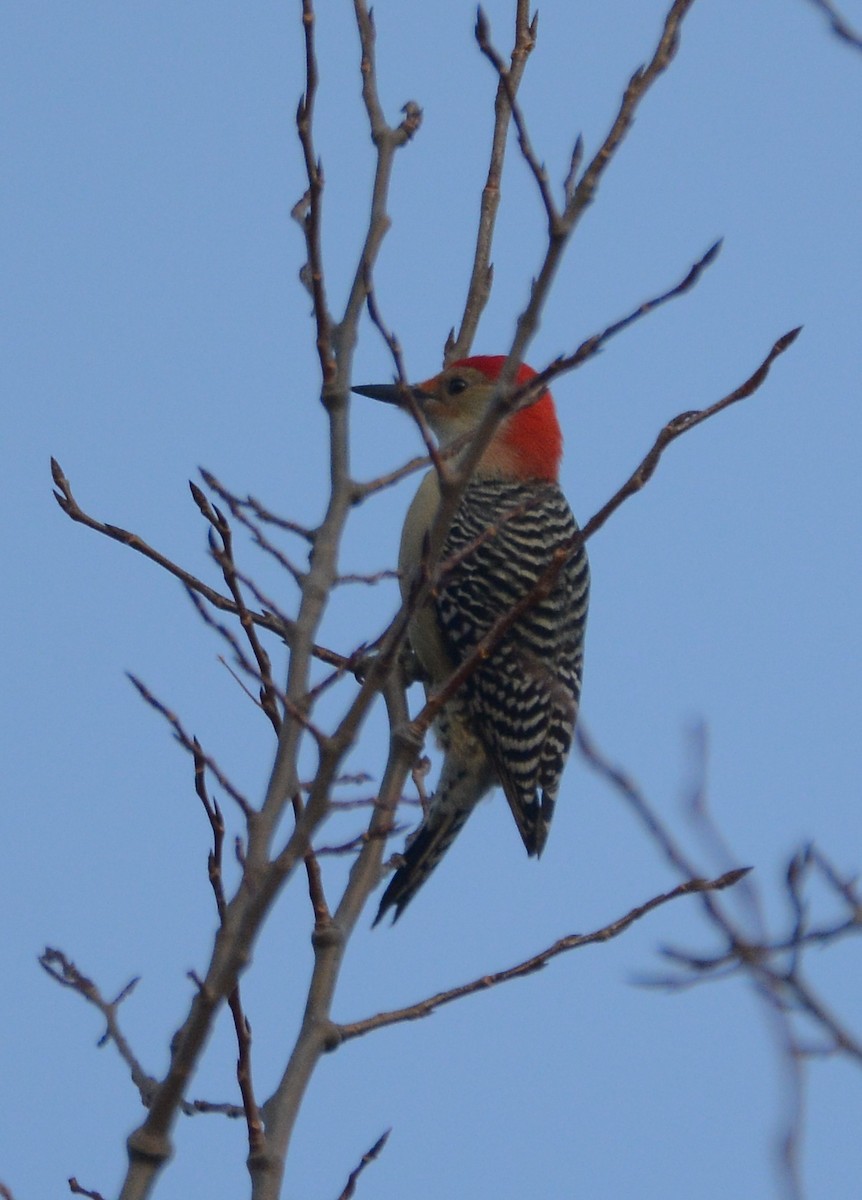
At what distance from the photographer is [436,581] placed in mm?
3328

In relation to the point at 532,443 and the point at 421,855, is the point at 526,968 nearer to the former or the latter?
the point at 421,855

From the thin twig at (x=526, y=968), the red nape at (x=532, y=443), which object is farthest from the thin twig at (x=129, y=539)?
the red nape at (x=532, y=443)

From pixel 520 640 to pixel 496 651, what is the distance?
0.78 meters

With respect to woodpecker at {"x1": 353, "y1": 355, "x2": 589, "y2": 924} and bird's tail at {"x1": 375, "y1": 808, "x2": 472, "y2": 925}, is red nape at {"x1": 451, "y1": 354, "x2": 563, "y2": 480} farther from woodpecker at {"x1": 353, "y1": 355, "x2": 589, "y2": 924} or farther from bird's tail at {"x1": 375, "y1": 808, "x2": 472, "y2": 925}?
bird's tail at {"x1": 375, "y1": 808, "x2": 472, "y2": 925}

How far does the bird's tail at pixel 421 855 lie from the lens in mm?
6082

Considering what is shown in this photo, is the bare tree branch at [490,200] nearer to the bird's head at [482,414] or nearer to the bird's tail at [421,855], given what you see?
the bird's head at [482,414]

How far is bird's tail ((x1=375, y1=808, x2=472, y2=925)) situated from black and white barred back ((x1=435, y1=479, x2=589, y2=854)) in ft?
0.95

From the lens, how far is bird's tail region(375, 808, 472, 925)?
6.08m

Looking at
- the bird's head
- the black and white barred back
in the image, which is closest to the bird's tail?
the black and white barred back

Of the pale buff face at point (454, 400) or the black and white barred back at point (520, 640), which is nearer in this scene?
Answer: the black and white barred back at point (520, 640)

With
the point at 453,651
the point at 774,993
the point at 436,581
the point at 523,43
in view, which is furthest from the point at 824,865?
the point at 453,651

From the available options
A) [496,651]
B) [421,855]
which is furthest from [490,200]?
[421,855]

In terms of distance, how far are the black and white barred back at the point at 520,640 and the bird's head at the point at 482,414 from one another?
0.53 ft

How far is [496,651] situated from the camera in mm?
6340
